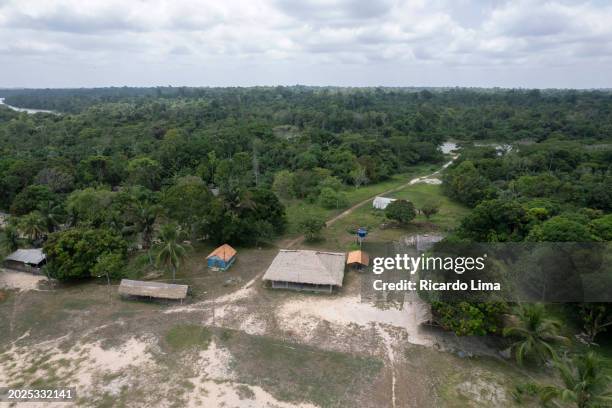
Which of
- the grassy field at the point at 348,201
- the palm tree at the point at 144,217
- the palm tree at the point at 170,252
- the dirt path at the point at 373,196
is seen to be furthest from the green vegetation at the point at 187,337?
the dirt path at the point at 373,196

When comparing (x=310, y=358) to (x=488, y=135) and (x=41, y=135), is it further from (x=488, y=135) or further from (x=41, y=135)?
(x=488, y=135)

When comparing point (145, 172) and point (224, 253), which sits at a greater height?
point (145, 172)

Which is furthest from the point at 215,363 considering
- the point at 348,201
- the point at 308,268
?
the point at 348,201

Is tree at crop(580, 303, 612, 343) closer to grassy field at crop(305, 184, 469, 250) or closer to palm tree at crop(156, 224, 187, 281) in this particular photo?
grassy field at crop(305, 184, 469, 250)

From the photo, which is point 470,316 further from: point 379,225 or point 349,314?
point 379,225

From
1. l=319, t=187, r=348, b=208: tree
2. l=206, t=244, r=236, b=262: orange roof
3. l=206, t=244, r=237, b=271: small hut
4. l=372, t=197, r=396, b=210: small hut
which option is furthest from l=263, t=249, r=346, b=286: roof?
l=319, t=187, r=348, b=208: tree

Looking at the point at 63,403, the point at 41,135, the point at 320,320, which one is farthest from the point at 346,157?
the point at 41,135
